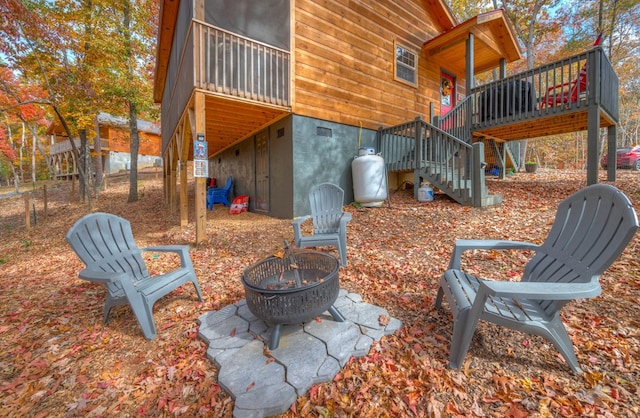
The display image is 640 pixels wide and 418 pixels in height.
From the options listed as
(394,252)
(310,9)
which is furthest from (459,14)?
(394,252)

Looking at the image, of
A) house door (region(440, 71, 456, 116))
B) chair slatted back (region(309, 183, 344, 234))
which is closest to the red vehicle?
house door (region(440, 71, 456, 116))

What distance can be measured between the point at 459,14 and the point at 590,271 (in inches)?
783

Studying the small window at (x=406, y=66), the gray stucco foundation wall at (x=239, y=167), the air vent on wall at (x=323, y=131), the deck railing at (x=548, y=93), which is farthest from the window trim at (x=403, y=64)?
the gray stucco foundation wall at (x=239, y=167)

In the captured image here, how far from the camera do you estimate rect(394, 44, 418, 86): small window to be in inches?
316

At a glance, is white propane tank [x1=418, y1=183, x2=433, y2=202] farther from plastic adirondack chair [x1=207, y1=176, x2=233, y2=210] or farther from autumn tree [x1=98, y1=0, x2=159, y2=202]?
autumn tree [x1=98, y1=0, x2=159, y2=202]

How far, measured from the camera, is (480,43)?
8148 millimetres

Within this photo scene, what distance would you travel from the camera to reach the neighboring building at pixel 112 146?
20.3 metres

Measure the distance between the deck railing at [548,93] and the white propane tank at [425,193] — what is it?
8.21 feet

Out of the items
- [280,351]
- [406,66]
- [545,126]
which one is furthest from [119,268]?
[545,126]

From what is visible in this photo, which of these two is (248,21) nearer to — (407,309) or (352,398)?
(407,309)

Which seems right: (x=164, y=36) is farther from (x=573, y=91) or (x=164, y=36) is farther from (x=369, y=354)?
(x=573, y=91)

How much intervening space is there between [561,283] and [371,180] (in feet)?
15.7

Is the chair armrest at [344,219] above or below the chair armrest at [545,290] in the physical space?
above

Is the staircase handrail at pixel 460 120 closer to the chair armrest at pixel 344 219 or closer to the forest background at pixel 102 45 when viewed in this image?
the chair armrest at pixel 344 219
